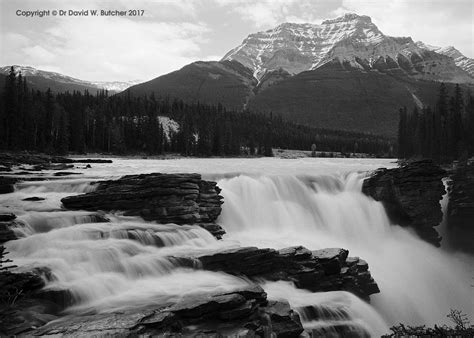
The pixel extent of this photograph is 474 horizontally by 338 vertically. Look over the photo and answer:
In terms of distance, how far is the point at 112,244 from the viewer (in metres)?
18.0

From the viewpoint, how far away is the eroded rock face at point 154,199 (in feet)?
76.9

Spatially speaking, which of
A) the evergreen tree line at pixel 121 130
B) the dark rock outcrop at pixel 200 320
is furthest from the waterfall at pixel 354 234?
the evergreen tree line at pixel 121 130

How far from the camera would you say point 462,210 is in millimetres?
38531

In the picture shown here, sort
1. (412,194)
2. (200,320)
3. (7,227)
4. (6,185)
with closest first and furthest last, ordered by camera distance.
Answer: (200,320)
(7,227)
(6,185)
(412,194)

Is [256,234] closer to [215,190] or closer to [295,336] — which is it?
[215,190]

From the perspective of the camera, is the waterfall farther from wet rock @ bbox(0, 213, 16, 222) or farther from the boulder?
wet rock @ bbox(0, 213, 16, 222)

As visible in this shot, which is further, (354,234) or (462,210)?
(462,210)

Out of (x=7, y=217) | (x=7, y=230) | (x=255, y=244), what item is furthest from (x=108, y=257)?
(x=255, y=244)

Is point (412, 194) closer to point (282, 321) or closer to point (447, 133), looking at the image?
point (282, 321)

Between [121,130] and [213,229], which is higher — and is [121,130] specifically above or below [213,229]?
above

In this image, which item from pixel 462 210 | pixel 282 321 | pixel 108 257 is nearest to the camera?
pixel 282 321

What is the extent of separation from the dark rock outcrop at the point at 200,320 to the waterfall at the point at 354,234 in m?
9.53

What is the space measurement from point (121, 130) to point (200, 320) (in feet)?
346

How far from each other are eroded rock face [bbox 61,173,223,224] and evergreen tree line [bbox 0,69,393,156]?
57572 mm
